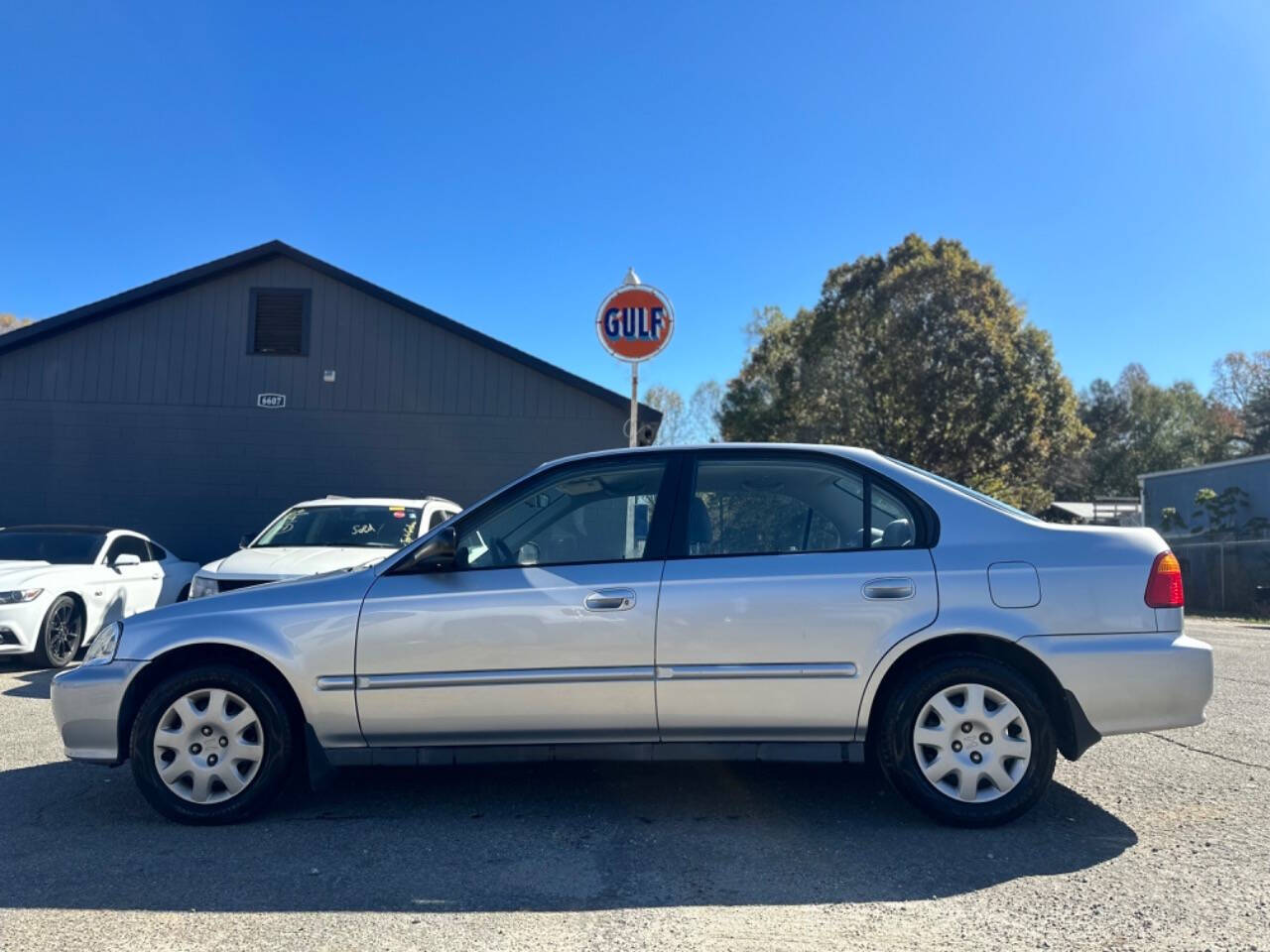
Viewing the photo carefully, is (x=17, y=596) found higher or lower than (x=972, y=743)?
higher

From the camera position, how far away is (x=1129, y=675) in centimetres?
401

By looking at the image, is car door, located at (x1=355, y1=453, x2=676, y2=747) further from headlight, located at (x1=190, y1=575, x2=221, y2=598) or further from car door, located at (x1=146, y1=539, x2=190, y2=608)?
car door, located at (x1=146, y1=539, x2=190, y2=608)

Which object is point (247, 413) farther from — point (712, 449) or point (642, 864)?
point (642, 864)

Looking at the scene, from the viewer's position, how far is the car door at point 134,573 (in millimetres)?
9305

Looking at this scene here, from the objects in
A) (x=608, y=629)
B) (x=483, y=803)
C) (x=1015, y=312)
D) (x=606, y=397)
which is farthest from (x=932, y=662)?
(x=1015, y=312)

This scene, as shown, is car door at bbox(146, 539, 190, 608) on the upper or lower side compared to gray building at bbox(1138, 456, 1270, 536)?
lower

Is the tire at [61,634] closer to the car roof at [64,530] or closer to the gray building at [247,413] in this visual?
the car roof at [64,530]

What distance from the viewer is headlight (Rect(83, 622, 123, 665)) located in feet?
14.1

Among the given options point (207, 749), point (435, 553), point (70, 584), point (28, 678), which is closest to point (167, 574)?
point (70, 584)

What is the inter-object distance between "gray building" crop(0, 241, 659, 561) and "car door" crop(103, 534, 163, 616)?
Result: 388 centimetres

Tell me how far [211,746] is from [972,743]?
3246mm

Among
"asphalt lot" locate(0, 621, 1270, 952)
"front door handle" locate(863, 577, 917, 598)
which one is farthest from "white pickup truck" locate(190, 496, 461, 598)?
"front door handle" locate(863, 577, 917, 598)

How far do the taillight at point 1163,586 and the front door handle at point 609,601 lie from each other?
7.08 ft

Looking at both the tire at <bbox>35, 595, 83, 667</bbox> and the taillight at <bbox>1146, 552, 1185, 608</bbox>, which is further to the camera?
the tire at <bbox>35, 595, 83, 667</bbox>
